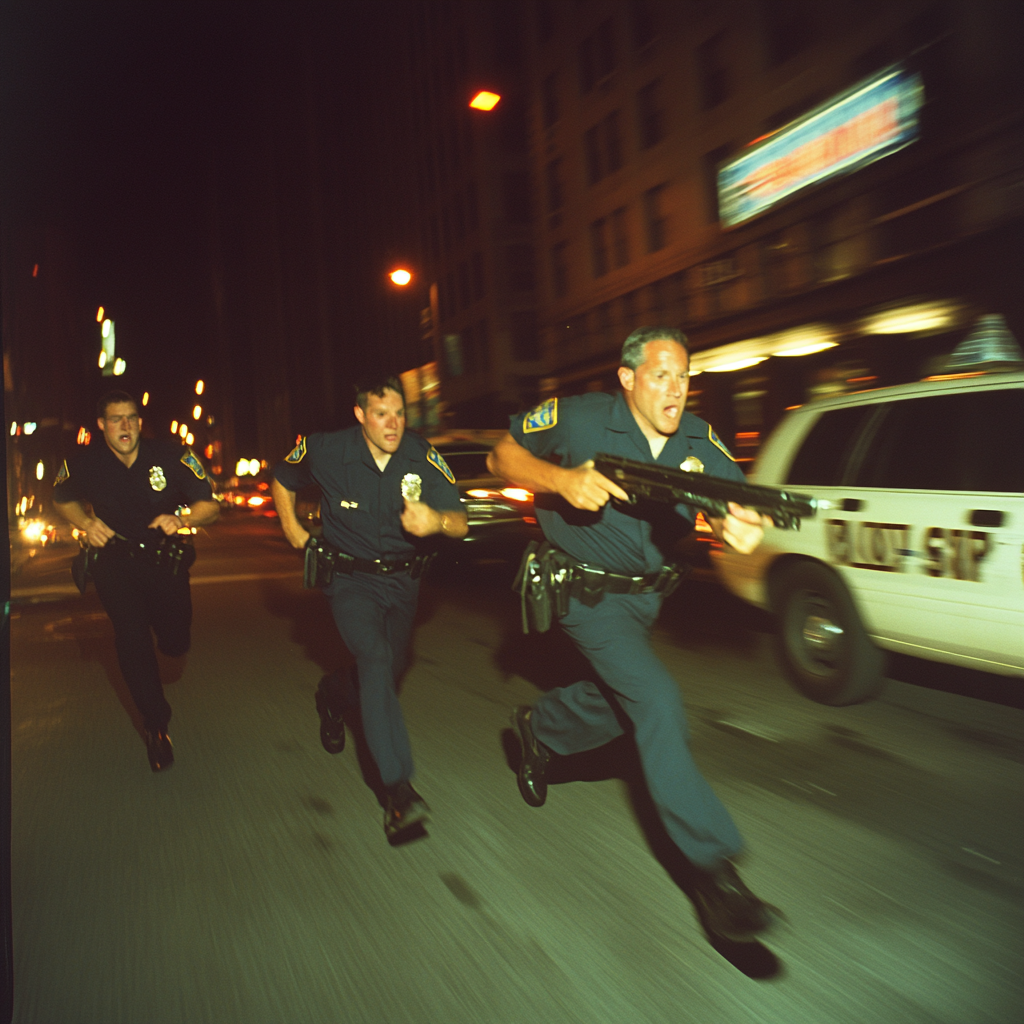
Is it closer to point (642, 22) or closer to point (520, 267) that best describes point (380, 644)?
point (642, 22)

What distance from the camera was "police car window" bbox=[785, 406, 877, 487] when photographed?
20.3 ft

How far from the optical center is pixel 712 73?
25.2m

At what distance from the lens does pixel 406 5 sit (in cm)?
5453

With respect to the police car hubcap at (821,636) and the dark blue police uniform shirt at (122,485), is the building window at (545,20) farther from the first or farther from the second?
the dark blue police uniform shirt at (122,485)

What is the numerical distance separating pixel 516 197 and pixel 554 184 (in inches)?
414

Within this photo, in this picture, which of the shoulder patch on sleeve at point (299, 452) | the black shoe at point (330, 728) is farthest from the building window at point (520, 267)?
the shoulder patch on sleeve at point (299, 452)

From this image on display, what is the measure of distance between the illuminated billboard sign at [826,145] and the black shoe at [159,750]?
17.2 meters

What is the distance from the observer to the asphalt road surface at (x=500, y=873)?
2896 millimetres

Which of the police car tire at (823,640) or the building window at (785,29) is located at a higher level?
the building window at (785,29)

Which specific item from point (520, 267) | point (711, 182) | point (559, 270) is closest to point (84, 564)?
point (711, 182)

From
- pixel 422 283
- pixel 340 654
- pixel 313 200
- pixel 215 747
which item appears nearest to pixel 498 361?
pixel 422 283

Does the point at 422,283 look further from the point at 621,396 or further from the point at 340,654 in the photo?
the point at 621,396

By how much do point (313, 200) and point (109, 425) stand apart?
95846 mm

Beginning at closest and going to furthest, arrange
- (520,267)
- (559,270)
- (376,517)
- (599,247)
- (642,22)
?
(376,517) < (642,22) < (599,247) < (559,270) < (520,267)
